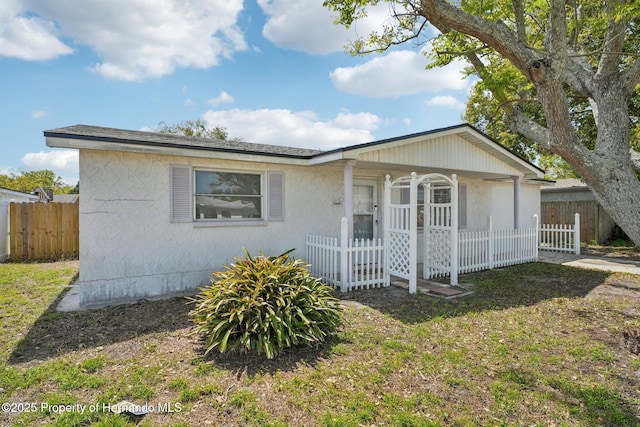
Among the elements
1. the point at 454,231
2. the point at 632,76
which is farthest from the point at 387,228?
the point at 632,76

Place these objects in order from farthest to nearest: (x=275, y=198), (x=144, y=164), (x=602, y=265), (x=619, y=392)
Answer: (x=602, y=265)
(x=275, y=198)
(x=144, y=164)
(x=619, y=392)

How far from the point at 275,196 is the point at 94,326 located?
4108 millimetres

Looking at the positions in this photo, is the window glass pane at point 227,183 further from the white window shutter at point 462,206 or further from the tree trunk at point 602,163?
the white window shutter at point 462,206

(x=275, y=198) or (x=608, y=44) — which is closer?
(x=608, y=44)

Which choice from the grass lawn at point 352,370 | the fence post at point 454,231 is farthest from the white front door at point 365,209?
the grass lawn at point 352,370

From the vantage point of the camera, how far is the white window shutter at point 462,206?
37.2 ft

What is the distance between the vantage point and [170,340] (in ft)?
14.5

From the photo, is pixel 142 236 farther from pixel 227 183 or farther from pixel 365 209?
pixel 365 209

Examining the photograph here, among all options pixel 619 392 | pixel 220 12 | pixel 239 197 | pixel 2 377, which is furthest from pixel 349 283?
pixel 220 12

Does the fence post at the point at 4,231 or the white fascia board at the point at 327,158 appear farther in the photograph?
the fence post at the point at 4,231

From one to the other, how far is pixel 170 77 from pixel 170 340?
9180 millimetres

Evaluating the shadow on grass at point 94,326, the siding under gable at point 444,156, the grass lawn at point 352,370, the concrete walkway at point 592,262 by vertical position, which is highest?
the siding under gable at point 444,156

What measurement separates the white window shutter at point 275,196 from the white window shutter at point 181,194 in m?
1.67

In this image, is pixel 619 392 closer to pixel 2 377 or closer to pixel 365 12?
pixel 2 377
